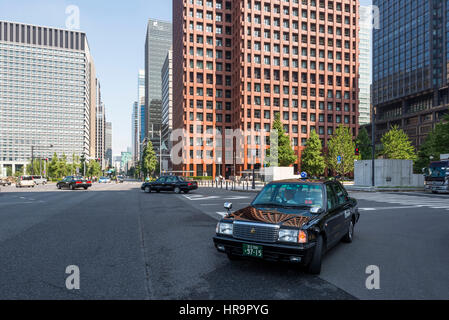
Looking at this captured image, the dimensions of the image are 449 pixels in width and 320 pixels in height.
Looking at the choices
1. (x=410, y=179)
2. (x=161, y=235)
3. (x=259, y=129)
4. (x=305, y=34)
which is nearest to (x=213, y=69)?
(x=259, y=129)

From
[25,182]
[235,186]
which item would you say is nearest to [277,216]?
[235,186]

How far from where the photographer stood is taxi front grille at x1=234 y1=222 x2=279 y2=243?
15.1ft

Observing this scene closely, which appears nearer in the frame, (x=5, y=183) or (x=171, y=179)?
(x=171, y=179)

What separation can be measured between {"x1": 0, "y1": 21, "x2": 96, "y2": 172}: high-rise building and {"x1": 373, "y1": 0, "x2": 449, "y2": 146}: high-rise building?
13879 centimetres

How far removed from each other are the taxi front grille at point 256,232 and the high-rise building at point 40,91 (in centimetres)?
15825

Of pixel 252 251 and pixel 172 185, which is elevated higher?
pixel 252 251

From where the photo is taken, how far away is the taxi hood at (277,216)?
469cm

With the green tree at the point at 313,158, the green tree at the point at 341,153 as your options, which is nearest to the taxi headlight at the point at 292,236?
the green tree at the point at 341,153

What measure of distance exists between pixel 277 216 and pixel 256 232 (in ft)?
1.71

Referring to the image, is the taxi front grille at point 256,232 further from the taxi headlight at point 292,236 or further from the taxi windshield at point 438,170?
the taxi windshield at point 438,170

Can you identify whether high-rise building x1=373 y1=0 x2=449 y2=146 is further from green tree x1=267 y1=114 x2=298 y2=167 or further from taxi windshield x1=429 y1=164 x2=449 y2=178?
taxi windshield x1=429 y1=164 x2=449 y2=178

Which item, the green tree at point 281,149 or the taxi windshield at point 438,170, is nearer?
the taxi windshield at point 438,170

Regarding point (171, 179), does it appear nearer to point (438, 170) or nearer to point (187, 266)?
point (187, 266)

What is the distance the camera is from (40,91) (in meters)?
145
